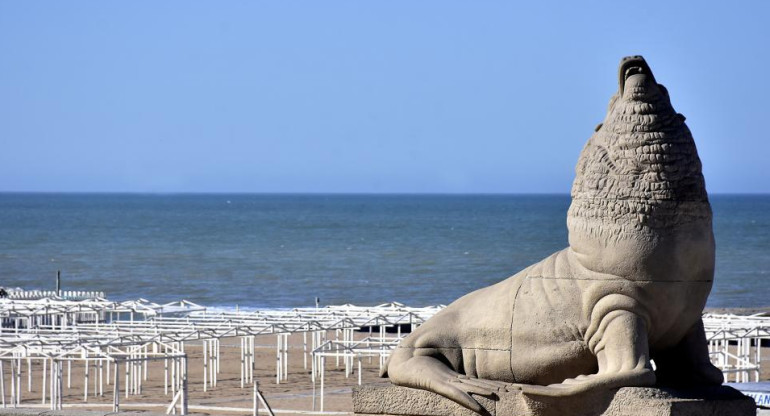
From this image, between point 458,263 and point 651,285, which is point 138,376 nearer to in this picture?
point 651,285

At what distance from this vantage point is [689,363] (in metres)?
7.43

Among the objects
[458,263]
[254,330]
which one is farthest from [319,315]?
[458,263]

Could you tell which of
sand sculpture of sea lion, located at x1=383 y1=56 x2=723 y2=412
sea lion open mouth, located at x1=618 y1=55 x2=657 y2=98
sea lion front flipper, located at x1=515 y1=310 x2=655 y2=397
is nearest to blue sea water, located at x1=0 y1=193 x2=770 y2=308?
sand sculpture of sea lion, located at x1=383 y1=56 x2=723 y2=412

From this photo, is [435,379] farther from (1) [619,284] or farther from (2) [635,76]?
(2) [635,76]

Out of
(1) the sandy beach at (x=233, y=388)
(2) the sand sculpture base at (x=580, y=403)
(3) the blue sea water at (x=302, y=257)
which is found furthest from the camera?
(3) the blue sea water at (x=302, y=257)

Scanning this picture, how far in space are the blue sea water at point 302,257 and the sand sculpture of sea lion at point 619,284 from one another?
4213 cm

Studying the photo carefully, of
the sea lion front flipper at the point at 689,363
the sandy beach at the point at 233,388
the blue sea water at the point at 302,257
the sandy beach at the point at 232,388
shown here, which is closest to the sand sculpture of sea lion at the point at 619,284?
the sea lion front flipper at the point at 689,363

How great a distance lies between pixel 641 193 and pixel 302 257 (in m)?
76.4

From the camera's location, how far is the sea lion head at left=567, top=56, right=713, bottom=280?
A: 7.11 meters

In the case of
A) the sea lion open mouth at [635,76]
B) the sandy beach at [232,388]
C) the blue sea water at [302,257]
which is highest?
the sea lion open mouth at [635,76]

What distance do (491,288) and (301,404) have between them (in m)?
14.3

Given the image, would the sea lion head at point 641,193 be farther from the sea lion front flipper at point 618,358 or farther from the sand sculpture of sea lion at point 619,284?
the sea lion front flipper at point 618,358

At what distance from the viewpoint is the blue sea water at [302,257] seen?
191 feet

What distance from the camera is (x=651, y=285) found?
7.11m
